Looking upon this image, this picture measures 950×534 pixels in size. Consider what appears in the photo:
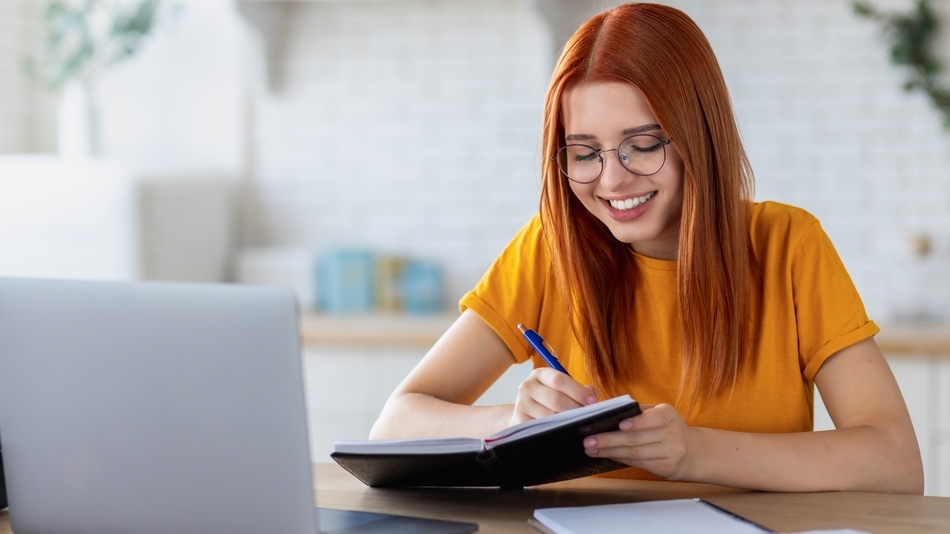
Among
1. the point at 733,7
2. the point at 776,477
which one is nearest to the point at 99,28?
the point at 733,7

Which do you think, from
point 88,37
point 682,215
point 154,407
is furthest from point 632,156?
point 88,37

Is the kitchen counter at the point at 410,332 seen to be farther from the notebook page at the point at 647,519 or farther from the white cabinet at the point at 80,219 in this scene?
the notebook page at the point at 647,519

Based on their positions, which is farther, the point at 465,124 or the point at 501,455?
the point at 465,124

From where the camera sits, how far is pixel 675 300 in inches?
73.1

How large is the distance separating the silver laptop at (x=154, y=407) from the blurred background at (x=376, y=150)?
80.9 inches

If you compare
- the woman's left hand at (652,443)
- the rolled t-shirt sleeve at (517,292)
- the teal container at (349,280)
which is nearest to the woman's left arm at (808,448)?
the woman's left hand at (652,443)

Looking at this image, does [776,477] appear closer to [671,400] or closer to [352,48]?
[671,400]

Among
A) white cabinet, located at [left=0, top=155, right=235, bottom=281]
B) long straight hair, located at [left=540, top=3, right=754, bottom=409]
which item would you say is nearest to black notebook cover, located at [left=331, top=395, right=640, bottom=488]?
long straight hair, located at [left=540, top=3, right=754, bottom=409]

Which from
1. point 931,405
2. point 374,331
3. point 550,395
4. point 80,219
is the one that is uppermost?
point 80,219

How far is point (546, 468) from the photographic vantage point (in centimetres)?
143

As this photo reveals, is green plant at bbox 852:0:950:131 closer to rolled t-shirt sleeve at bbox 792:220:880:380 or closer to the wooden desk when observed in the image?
rolled t-shirt sleeve at bbox 792:220:880:380

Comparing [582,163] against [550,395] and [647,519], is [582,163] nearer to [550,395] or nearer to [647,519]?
[550,395]

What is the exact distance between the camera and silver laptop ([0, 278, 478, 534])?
1100 millimetres

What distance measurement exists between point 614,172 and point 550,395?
406 mm
